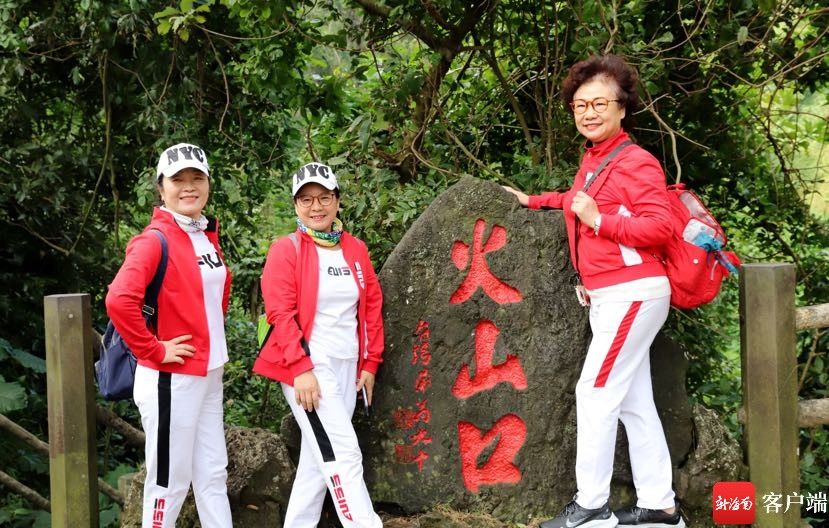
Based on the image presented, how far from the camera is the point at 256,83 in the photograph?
4801mm

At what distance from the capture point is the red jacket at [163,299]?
3.01m

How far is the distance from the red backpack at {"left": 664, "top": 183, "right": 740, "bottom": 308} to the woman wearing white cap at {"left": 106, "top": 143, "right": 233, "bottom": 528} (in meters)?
1.88

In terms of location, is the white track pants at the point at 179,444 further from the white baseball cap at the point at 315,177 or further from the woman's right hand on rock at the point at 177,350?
the white baseball cap at the point at 315,177

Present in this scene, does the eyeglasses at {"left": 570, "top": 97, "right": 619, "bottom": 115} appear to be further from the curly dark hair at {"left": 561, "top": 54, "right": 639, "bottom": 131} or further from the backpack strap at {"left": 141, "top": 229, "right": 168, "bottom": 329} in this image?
the backpack strap at {"left": 141, "top": 229, "right": 168, "bottom": 329}

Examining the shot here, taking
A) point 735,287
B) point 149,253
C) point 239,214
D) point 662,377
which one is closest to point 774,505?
point 662,377

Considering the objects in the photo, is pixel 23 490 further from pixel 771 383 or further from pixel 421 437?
pixel 771 383

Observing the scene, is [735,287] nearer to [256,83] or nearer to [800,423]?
[800,423]

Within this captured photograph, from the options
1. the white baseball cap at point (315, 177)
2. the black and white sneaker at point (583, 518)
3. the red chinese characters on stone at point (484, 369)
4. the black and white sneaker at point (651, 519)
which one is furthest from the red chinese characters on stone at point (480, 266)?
the black and white sneaker at point (651, 519)

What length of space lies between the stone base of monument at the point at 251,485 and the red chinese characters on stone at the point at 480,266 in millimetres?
1089

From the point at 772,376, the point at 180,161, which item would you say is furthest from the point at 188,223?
the point at 772,376

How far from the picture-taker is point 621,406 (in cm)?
343

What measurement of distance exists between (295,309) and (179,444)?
71cm

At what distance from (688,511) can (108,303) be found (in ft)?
8.77

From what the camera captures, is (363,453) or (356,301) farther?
(363,453)
